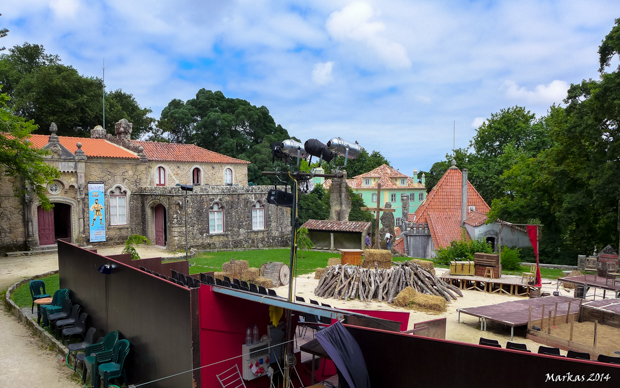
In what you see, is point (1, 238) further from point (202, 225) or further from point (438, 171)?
point (438, 171)

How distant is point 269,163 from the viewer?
45312mm

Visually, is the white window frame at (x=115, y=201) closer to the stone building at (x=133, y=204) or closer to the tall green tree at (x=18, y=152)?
the stone building at (x=133, y=204)

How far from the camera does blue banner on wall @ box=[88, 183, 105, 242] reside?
2441cm

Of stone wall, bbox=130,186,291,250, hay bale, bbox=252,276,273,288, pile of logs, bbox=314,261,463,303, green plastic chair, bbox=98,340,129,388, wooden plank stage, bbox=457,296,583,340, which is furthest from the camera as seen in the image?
stone wall, bbox=130,186,291,250

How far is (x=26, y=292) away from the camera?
14.9m

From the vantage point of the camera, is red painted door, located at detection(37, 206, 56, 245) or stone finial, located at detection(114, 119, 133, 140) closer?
red painted door, located at detection(37, 206, 56, 245)

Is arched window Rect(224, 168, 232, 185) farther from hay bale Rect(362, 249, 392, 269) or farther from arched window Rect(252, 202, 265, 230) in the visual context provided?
hay bale Rect(362, 249, 392, 269)

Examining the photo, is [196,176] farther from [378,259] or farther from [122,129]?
[378,259]

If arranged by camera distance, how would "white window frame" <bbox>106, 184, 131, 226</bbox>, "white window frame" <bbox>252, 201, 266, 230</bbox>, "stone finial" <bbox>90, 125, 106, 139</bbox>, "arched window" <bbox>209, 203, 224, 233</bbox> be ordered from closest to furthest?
"white window frame" <bbox>106, 184, 131, 226</bbox> < "arched window" <bbox>209, 203, 224, 233</bbox> < "white window frame" <bbox>252, 201, 266, 230</bbox> < "stone finial" <bbox>90, 125, 106, 139</bbox>

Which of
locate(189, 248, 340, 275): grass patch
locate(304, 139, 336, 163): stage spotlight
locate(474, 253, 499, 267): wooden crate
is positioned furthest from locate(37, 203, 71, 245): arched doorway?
locate(474, 253, 499, 267): wooden crate

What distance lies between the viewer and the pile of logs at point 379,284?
580 inches

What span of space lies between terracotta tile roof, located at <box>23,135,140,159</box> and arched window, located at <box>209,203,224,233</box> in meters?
5.93

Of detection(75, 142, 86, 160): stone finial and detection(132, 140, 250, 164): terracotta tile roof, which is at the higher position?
detection(132, 140, 250, 164): terracotta tile roof

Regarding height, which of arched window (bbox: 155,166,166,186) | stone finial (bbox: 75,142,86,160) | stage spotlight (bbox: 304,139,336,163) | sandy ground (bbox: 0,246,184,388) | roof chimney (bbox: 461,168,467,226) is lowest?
sandy ground (bbox: 0,246,184,388)
